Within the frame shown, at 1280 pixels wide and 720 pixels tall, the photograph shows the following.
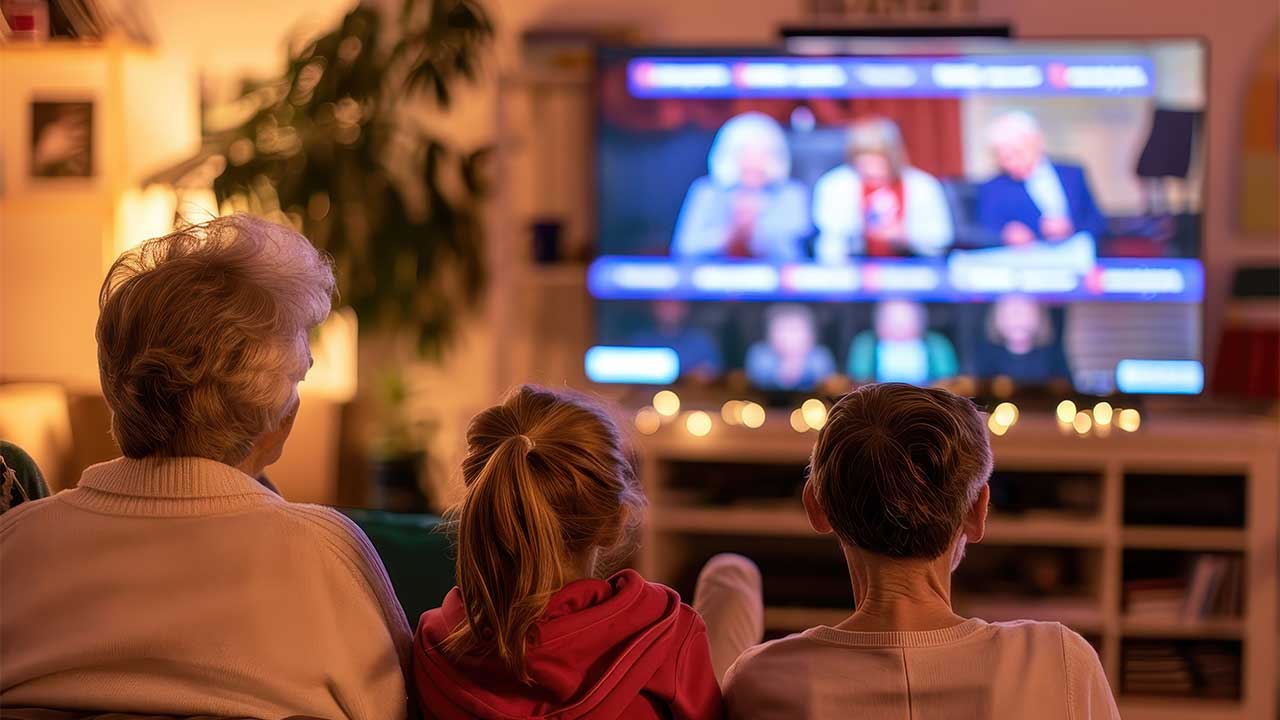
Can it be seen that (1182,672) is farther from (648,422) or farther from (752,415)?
(648,422)

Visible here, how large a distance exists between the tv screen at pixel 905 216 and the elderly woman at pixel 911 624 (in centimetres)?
250

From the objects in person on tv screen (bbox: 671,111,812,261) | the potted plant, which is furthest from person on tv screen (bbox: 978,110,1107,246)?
the potted plant

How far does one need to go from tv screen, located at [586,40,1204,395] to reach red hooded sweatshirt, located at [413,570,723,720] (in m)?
2.57

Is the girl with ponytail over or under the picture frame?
under

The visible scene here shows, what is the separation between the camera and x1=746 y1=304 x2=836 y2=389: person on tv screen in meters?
3.90

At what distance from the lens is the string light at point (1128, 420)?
11.9ft

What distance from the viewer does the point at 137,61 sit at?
14.7ft

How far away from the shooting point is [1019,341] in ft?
12.6

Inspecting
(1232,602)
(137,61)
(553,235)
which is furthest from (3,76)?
(1232,602)

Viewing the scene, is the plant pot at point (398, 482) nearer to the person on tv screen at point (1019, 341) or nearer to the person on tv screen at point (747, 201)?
the person on tv screen at point (747, 201)

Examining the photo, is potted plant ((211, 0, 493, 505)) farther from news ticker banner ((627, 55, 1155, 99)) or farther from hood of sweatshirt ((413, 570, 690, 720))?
hood of sweatshirt ((413, 570, 690, 720))

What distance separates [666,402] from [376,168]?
1261 mm

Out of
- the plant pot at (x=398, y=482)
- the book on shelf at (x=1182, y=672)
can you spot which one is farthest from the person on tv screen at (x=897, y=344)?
the plant pot at (x=398, y=482)

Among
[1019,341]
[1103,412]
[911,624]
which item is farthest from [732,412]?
[911,624]
